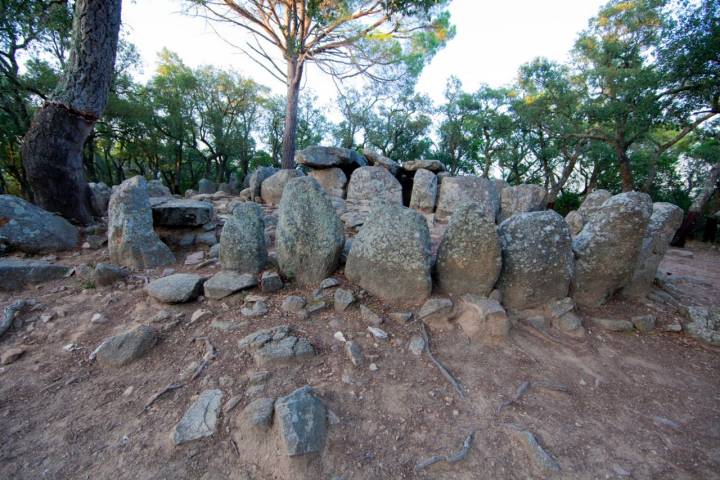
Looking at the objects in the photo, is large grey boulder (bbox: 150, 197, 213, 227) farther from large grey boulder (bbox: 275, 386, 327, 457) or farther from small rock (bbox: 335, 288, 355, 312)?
large grey boulder (bbox: 275, 386, 327, 457)

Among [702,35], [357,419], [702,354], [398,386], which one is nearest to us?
[357,419]

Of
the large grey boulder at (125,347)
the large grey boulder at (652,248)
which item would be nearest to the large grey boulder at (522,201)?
the large grey boulder at (652,248)

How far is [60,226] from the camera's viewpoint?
14.0ft

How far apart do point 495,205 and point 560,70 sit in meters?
9.25

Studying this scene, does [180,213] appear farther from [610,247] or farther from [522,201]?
[522,201]

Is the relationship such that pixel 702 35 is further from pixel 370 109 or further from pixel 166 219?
pixel 370 109

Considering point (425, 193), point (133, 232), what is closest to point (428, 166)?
point (425, 193)

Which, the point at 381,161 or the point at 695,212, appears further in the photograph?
the point at 695,212

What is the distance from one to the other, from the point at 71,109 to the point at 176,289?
3873 mm

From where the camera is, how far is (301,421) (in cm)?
178

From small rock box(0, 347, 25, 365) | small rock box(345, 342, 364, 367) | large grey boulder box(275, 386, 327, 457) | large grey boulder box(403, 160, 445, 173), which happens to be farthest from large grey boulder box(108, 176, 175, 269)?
large grey boulder box(403, 160, 445, 173)

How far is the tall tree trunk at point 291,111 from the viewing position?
959 cm

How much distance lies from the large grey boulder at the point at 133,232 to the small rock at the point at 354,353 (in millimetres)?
2745

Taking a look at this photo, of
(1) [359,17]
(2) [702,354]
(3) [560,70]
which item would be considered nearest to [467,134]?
(3) [560,70]
